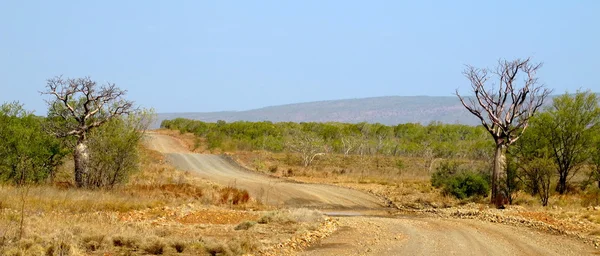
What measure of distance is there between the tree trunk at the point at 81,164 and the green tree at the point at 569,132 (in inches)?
Answer: 928

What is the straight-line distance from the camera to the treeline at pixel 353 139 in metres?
68.9

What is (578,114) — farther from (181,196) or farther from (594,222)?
(181,196)

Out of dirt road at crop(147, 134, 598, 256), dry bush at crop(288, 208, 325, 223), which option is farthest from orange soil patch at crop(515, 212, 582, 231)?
dry bush at crop(288, 208, 325, 223)

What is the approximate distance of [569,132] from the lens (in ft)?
101

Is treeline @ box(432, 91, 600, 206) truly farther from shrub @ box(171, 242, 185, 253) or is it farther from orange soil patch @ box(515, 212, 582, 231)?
shrub @ box(171, 242, 185, 253)

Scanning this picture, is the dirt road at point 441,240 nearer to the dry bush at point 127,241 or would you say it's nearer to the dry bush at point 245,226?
the dry bush at point 245,226

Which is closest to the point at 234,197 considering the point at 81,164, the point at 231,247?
the point at 81,164

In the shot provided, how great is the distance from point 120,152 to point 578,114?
24.5m

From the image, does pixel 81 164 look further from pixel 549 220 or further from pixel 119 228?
pixel 549 220

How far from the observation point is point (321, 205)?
100 ft

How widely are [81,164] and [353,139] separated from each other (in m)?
49.1

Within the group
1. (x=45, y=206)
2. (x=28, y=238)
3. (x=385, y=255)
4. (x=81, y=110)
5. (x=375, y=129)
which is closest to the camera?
(x=28, y=238)

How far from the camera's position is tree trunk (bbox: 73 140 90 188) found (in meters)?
26.5

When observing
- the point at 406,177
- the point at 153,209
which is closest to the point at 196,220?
the point at 153,209
